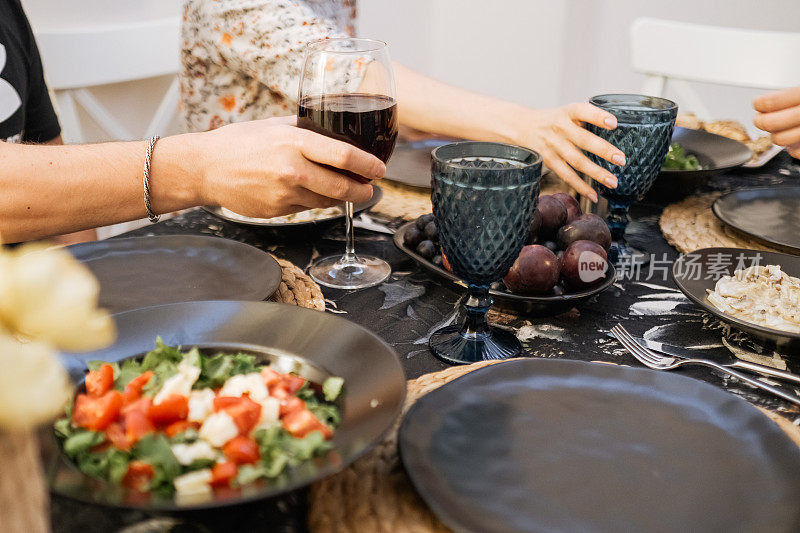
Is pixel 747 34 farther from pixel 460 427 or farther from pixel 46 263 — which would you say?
pixel 46 263

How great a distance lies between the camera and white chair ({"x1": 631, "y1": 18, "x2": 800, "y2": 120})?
2113 mm

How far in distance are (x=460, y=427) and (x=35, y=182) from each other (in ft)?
2.31

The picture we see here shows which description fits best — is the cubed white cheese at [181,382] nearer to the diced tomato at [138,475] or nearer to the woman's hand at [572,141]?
the diced tomato at [138,475]

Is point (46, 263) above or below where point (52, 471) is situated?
above

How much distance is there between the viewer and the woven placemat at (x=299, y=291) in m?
0.89

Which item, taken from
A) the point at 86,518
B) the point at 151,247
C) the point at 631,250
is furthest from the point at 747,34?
the point at 86,518

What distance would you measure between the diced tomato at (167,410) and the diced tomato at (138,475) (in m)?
0.05

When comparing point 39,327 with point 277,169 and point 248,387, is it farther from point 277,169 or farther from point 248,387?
point 277,169

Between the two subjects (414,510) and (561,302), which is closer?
(414,510)

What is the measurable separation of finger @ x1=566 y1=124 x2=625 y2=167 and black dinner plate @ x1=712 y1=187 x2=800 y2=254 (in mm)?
219

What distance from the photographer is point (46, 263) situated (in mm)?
320

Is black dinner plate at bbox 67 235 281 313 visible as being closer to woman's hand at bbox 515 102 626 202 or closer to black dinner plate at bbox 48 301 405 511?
black dinner plate at bbox 48 301 405 511

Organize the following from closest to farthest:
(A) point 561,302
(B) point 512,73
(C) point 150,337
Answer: (C) point 150,337 → (A) point 561,302 → (B) point 512,73

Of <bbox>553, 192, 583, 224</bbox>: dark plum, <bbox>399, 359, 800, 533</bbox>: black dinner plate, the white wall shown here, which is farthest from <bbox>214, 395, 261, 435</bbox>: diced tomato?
the white wall
